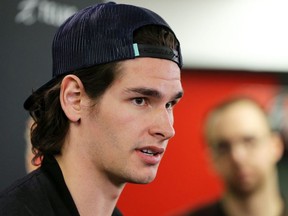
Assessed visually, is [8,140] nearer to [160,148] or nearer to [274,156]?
[160,148]

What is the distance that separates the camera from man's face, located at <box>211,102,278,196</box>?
2490mm

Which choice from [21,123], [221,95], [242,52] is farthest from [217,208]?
[21,123]

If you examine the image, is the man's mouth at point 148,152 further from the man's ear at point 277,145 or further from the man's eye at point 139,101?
the man's ear at point 277,145

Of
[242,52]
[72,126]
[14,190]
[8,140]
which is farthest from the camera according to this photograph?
[242,52]

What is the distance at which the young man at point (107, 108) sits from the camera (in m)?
1.03

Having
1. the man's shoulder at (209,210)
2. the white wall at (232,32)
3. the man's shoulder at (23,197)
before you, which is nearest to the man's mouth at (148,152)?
the man's shoulder at (23,197)

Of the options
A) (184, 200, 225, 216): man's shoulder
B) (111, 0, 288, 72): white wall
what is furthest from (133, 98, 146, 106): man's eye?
(184, 200, 225, 216): man's shoulder

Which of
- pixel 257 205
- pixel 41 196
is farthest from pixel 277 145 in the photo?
pixel 41 196

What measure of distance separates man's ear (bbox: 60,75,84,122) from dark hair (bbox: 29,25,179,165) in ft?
0.05

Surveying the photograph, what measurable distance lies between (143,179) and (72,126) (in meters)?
0.20

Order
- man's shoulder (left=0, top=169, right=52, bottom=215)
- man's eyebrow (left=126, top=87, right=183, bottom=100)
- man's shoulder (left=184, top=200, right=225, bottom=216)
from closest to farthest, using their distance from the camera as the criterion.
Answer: man's shoulder (left=0, top=169, right=52, bottom=215) < man's eyebrow (left=126, top=87, right=183, bottom=100) < man's shoulder (left=184, top=200, right=225, bottom=216)

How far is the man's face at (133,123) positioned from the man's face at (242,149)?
1483 millimetres

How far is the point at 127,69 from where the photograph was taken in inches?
41.1

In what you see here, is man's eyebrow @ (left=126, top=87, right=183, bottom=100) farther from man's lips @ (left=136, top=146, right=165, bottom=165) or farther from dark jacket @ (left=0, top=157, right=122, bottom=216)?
dark jacket @ (left=0, top=157, right=122, bottom=216)
